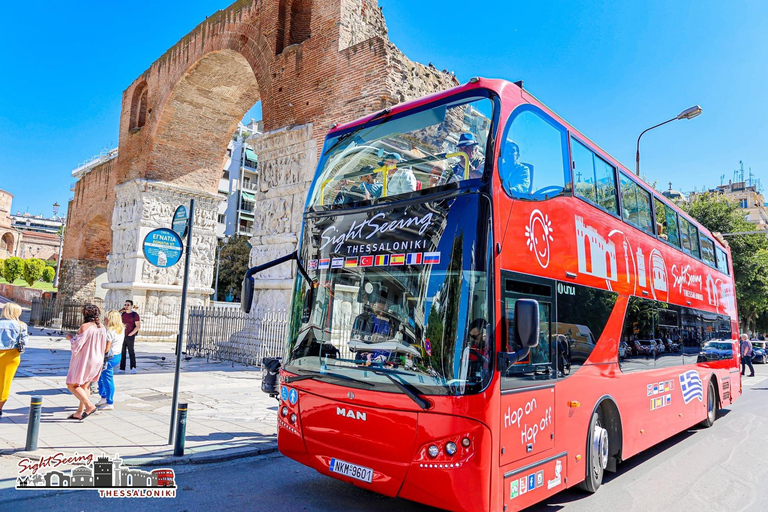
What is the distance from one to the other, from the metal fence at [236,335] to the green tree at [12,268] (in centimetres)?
5248

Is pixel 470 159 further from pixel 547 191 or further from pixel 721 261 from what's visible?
pixel 721 261

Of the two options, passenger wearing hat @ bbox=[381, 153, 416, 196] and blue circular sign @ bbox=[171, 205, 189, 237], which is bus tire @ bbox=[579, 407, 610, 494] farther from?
blue circular sign @ bbox=[171, 205, 189, 237]

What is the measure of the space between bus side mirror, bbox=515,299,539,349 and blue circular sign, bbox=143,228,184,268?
3.99m

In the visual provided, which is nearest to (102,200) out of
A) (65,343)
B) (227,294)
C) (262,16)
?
(65,343)

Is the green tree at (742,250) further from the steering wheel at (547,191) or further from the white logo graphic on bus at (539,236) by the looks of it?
the white logo graphic on bus at (539,236)

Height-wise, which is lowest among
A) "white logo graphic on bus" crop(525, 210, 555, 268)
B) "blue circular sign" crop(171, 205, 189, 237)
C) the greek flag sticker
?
the greek flag sticker

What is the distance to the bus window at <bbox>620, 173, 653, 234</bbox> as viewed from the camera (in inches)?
230

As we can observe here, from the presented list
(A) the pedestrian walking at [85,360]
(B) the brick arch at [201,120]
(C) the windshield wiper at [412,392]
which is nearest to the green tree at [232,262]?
(B) the brick arch at [201,120]

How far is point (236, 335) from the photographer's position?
12648 mm

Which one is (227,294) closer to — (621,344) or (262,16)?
(262,16)

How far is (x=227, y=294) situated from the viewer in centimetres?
4231

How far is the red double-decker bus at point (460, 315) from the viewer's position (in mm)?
3322

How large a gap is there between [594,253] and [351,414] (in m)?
2.80

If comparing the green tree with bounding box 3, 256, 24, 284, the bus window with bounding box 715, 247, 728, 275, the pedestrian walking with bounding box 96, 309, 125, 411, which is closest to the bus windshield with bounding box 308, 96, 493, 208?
the pedestrian walking with bounding box 96, 309, 125, 411
